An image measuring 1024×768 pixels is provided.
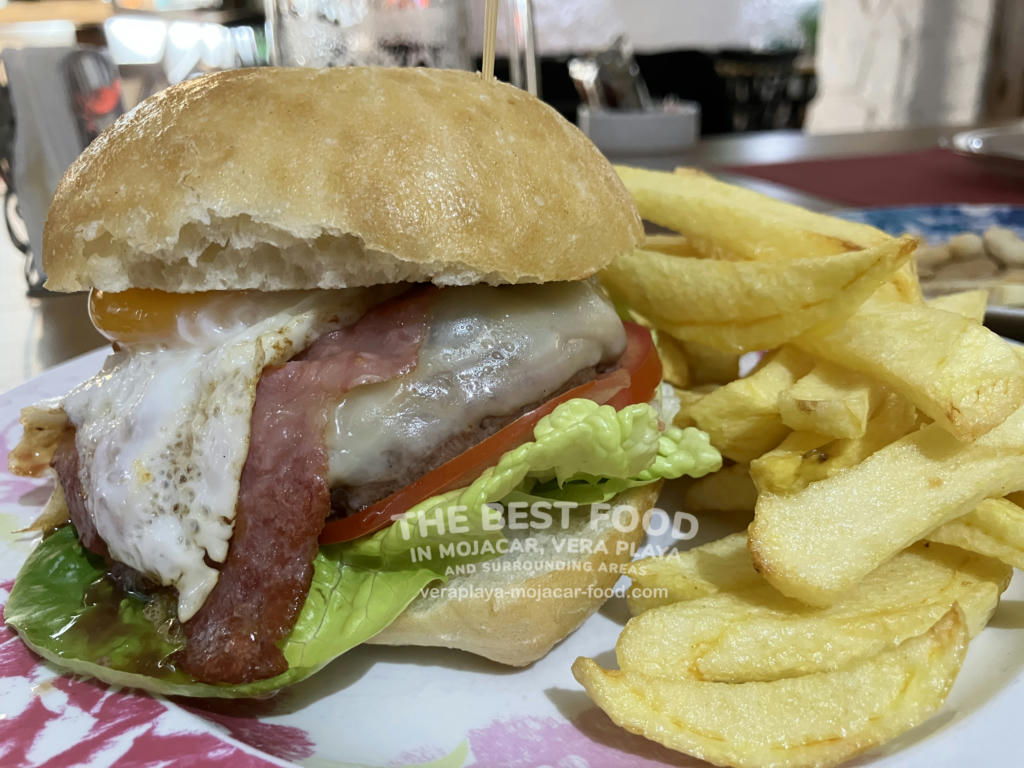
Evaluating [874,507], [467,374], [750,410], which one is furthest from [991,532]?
[467,374]

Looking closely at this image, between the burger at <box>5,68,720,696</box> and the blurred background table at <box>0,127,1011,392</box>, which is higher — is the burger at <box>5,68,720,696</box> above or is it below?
above

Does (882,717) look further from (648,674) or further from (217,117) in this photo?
(217,117)

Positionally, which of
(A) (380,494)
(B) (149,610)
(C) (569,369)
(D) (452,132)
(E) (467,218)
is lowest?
(B) (149,610)

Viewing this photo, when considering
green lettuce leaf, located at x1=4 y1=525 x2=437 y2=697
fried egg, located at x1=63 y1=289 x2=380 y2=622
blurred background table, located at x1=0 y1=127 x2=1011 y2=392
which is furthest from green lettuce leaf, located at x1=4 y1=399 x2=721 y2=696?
blurred background table, located at x1=0 y1=127 x2=1011 y2=392

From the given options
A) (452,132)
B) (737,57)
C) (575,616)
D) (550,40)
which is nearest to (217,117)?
(452,132)

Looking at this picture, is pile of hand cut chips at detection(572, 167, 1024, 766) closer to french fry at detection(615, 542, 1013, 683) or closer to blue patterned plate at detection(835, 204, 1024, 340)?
french fry at detection(615, 542, 1013, 683)

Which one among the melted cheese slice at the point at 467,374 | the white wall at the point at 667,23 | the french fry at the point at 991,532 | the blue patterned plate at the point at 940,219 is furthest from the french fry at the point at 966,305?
the white wall at the point at 667,23
